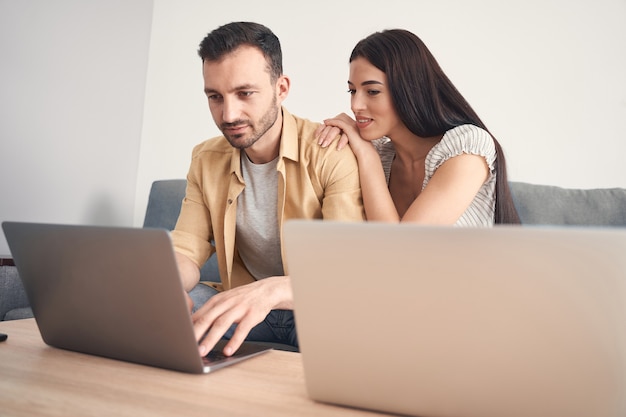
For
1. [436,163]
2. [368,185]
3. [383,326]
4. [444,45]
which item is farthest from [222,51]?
[444,45]

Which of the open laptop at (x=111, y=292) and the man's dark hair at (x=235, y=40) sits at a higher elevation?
the man's dark hair at (x=235, y=40)

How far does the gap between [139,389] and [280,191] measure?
92 cm

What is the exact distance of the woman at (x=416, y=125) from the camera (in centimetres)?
150

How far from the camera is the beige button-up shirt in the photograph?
4.99 ft

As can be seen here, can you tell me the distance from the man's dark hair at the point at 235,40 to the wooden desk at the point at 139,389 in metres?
0.94

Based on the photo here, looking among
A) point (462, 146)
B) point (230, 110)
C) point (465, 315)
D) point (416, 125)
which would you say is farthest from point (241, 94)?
point (465, 315)

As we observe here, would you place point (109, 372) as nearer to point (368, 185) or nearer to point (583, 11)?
point (368, 185)

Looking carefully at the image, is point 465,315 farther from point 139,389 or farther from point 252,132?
point 252,132

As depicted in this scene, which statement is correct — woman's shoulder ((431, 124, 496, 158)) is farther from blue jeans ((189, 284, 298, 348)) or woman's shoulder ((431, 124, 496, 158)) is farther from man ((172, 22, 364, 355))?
blue jeans ((189, 284, 298, 348))

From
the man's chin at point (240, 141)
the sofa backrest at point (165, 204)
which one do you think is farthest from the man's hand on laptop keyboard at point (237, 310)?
the sofa backrest at point (165, 204)

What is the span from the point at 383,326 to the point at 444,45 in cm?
217

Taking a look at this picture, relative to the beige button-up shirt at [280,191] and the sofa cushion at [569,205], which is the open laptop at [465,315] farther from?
the sofa cushion at [569,205]

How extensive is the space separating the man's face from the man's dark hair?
16 millimetres

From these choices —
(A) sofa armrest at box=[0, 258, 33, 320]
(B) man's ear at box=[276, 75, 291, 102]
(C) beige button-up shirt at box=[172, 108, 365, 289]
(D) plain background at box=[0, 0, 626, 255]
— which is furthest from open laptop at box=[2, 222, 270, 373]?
(D) plain background at box=[0, 0, 626, 255]
